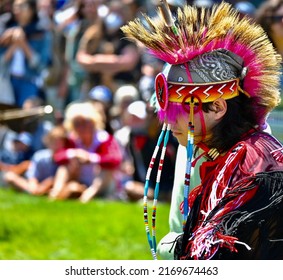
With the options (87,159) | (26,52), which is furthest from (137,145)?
(26,52)

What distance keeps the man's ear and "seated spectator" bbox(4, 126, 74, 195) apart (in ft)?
18.3

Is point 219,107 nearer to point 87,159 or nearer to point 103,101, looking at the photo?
point 87,159

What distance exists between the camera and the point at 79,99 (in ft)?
31.4

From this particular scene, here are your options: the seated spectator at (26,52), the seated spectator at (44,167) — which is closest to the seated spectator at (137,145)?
the seated spectator at (44,167)

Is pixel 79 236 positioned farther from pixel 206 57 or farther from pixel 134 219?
pixel 206 57

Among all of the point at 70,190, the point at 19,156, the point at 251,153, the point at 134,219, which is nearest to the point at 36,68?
the point at 19,156

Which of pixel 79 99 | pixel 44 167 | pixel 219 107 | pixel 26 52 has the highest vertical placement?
pixel 219 107

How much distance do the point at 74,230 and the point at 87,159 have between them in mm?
1374

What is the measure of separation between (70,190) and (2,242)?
1.62m

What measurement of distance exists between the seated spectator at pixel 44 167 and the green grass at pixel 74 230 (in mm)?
512

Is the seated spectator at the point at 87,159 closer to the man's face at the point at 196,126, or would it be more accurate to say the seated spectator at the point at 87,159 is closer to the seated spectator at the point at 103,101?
the seated spectator at the point at 103,101

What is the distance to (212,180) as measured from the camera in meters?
3.33
